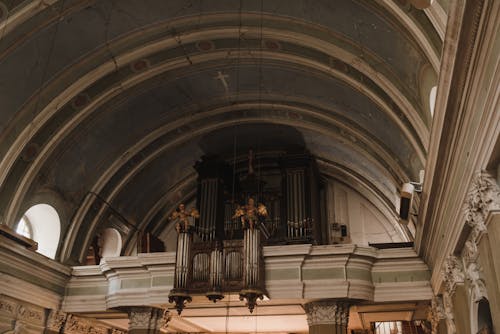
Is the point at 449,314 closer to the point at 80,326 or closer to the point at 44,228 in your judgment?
the point at 80,326

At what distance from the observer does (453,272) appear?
273 inches

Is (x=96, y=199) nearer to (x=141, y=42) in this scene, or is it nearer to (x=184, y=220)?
(x=184, y=220)

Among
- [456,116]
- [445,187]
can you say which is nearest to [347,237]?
[445,187]

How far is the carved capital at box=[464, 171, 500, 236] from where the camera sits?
15.1 feet

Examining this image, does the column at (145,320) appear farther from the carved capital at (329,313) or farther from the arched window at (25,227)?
the carved capital at (329,313)

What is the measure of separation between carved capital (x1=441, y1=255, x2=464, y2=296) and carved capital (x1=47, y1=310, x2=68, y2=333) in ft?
25.9

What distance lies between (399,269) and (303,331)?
5.39 metres

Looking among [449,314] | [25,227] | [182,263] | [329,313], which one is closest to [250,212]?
[182,263]

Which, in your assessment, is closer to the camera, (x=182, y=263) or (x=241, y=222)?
(x=182, y=263)

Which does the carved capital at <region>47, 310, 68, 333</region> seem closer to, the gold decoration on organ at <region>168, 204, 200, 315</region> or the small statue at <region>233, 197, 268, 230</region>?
the gold decoration on organ at <region>168, 204, 200, 315</region>

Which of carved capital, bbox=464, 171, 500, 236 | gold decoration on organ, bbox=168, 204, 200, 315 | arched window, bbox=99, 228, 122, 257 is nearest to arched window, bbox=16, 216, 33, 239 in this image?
arched window, bbox=99, 228, 122, 257

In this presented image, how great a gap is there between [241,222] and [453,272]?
5.52 metres

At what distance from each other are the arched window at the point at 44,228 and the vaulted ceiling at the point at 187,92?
0.20 meters

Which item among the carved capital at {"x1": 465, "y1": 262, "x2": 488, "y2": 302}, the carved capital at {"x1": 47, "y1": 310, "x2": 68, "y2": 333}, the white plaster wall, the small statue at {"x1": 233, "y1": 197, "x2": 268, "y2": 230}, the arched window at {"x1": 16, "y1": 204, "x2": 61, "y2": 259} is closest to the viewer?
the carved capital at {"x1": 465, "y1": 262, "x2": 488, "y2": 302}
